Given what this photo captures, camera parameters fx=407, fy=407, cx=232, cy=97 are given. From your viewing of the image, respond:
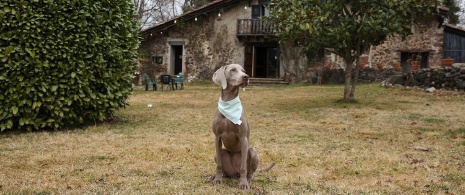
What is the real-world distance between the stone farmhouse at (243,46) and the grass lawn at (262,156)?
42.6 ft

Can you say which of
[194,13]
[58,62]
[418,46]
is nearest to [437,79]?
[418,46]

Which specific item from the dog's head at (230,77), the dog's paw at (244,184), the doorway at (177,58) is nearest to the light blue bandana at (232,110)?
the dog's head at (230,77)

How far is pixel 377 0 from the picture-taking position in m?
11.2

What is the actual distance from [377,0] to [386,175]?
7.94 m

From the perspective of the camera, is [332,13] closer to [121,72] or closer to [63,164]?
[121,72]

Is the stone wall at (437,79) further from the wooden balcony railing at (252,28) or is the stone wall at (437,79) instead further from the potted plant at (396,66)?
the wooden balcony railing at (252,28)

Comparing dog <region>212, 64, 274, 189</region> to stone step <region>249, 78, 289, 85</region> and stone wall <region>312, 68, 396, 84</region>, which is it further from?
stone wall <region>312, 68, 396, 84</region>

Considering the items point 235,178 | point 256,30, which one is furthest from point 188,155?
point 256,30

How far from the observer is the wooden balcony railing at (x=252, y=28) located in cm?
2222

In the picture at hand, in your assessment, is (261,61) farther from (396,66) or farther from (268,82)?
(396,66)

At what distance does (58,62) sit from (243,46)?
1694 centimetres

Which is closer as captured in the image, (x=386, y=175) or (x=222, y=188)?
(x=222, y=188)

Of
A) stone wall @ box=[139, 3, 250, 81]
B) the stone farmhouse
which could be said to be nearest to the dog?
the stone farmhouse

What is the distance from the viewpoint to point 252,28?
22469mm
